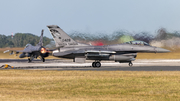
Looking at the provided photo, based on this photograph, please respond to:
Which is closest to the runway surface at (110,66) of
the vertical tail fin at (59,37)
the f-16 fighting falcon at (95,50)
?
the f-16 fighting falcon at (95,50)

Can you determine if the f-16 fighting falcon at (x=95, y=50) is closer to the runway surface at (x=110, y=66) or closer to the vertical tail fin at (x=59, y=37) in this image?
the vertical tail fin at (x=59, y=37)

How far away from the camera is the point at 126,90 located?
15.5 meters

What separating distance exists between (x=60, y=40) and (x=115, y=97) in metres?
22.5

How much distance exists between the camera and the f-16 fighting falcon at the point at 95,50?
3350cm

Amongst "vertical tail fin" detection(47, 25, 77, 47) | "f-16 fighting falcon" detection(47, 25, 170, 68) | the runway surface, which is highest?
"vertical tail fin" detection(47, 25, 77, 47)

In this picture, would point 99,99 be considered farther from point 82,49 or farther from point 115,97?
point 82,49

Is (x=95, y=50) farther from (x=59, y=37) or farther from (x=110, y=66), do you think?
(x=59, y=37)

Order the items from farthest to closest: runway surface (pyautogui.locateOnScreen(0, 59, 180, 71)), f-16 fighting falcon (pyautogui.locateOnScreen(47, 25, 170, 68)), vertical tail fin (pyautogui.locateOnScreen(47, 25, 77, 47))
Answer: vertical tail fin (pyautogui.locateOnScreen(47, 25, 77, 47)), f-16 fighting falcon (pyautogui.locateOnScreen(47, 25, 170, 68)), runway surface (pyautogui.locateOnScreen(0, 59, 180, 71))

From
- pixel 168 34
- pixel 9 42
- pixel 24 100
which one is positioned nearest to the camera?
pixel 24 100

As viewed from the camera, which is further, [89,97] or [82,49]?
[82,49]

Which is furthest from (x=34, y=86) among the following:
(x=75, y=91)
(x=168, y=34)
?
Answer: (x=168, y=34)

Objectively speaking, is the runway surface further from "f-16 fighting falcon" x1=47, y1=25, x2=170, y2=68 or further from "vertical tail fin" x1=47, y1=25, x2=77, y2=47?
"vertical tail fin" x1=47, y1=25, x2=77, y2=47

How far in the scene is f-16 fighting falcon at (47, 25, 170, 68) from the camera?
33.5 metres

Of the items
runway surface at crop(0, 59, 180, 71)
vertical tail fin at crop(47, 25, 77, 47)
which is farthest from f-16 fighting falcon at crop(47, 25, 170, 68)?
runway surface at crop(0, 59, 180, 71)
